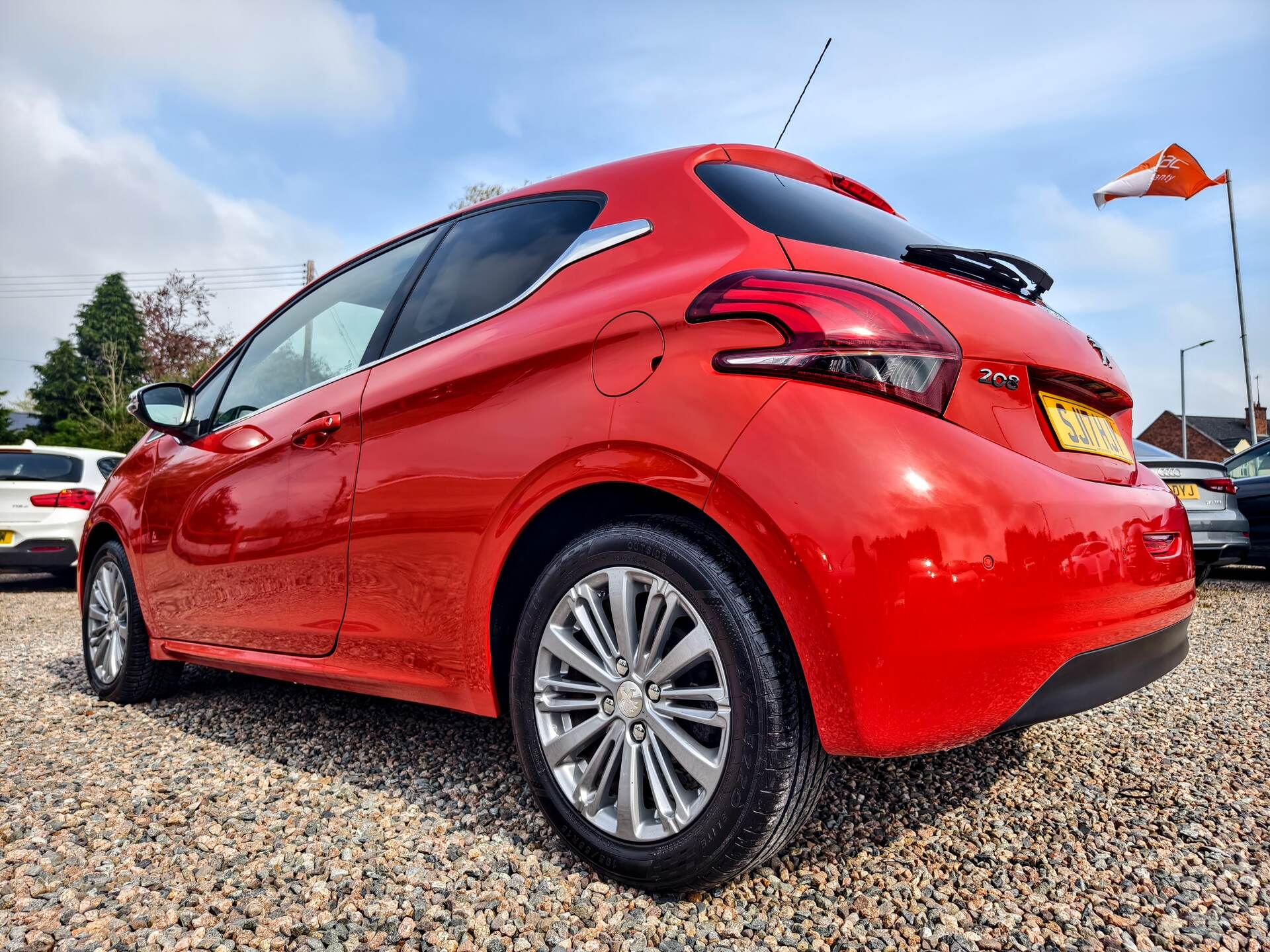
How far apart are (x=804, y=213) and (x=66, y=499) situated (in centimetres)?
929

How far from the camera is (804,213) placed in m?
2.01

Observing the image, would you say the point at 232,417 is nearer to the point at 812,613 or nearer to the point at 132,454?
the point at 132,454

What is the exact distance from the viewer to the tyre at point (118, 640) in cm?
363

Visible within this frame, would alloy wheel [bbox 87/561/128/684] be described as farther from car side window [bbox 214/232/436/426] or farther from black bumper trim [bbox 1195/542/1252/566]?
black bumper trim [bbox 1195/542/1252/566]

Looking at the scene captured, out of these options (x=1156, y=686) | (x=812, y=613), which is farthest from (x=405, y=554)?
(x=1156, y=686)

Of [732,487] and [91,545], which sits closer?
[732,487]

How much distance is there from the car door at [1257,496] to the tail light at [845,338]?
7.58 meters

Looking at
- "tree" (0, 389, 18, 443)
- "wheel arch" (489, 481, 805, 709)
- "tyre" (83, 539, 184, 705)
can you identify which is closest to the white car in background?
"tyre" (83, 539, 184, 705)

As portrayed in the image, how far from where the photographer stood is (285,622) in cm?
275

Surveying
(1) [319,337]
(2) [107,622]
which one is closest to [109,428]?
(2) [107,622]

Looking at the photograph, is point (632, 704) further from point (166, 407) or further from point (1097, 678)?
point (166, 407)

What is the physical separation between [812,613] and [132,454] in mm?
3660

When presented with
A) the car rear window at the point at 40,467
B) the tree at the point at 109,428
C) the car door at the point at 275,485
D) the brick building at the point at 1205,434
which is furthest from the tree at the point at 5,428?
the brick building at the point at 1205,434

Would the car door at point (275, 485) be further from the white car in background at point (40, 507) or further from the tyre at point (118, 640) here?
the white car in background at point (40, 507)
